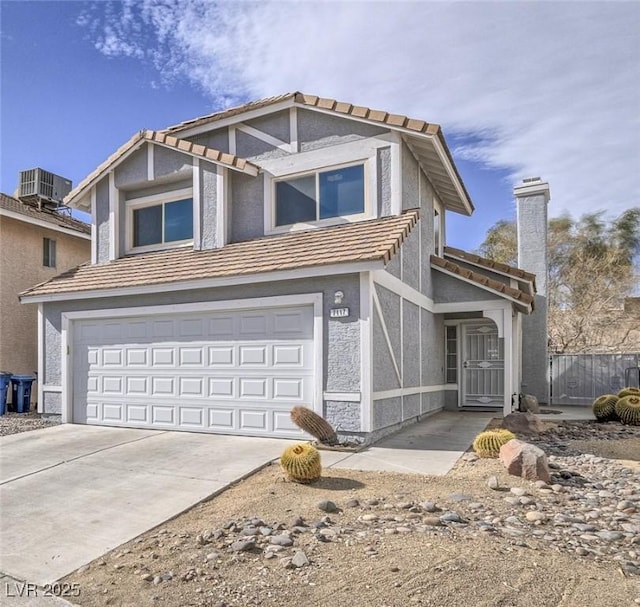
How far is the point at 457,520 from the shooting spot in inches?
183

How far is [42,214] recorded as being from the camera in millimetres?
15828

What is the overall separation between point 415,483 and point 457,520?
1.34 m

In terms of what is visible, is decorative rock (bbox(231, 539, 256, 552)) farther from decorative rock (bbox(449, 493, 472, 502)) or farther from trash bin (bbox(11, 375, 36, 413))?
trash bin (bbox(11, 375, 36, 413))

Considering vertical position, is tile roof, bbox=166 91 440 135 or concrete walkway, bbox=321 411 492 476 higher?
tile roof, bbox=166 91 440 135

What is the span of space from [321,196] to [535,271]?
27.6 feet

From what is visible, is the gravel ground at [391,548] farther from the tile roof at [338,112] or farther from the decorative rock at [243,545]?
the tile roof at [338,112]

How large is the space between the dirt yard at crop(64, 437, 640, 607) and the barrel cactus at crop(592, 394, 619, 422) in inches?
281

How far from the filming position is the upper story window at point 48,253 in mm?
15844

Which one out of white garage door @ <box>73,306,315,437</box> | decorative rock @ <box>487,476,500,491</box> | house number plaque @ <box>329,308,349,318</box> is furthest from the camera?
white garage door @ <box>73,306,315,437</box>

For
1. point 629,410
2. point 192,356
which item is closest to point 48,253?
point 192,356

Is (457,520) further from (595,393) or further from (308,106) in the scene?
(595,393)

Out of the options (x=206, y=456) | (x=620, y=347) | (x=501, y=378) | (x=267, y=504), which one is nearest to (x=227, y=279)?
(x=206, y=456)

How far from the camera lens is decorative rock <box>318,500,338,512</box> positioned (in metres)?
5.01

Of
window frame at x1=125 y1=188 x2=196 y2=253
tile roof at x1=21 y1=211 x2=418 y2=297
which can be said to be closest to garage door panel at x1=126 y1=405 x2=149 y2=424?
tile roof at x1=21 y1=211 x2=418 y2=297
